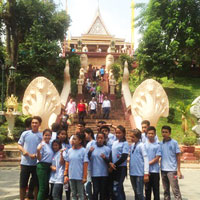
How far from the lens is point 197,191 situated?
20.4 feet

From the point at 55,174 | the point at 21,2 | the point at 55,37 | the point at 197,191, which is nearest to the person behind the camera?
the point at 55,174

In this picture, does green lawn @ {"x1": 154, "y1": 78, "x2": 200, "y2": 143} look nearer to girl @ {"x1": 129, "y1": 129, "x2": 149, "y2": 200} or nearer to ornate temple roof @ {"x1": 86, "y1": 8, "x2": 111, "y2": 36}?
girl @ {"x1": 129, "y1": 129, "x2": 149, "y2": 200}

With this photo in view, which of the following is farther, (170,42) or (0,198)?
(170,42)

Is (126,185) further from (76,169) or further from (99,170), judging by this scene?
(76,169)

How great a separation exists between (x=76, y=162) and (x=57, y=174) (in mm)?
393

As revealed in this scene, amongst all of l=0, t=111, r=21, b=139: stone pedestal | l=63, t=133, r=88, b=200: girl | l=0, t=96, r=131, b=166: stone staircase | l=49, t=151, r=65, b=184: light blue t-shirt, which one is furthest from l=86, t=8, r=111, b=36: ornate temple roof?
l=63, t=133, r=88, b=200: girl

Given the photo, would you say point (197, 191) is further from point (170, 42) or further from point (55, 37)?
point (55, 37)

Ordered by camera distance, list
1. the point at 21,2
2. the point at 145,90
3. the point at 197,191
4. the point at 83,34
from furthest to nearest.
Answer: the point at 83,34 → the point at 21,2 → the point at 145,90 → the point at 197,191

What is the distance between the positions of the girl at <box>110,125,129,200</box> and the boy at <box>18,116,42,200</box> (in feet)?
4.09

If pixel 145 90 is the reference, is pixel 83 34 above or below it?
above

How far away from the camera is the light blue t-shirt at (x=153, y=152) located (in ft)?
15.8

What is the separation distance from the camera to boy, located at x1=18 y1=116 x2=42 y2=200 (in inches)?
192

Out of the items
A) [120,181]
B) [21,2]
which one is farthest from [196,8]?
[120,181]

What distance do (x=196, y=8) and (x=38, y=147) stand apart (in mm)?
20048
